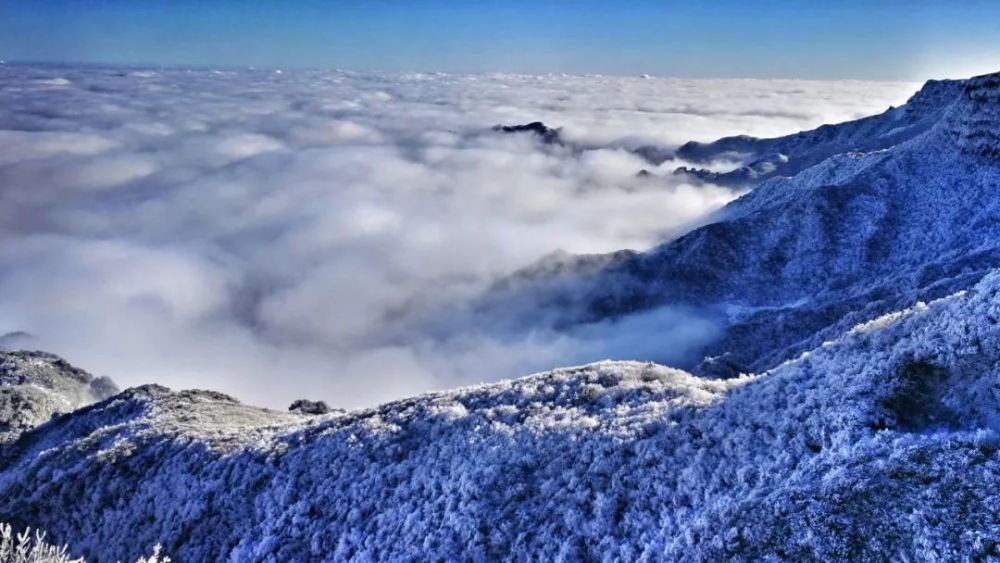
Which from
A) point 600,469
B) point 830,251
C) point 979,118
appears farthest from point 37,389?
point 979,118

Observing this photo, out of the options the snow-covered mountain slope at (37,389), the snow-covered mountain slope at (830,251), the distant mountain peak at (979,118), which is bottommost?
the snow-covered mountain slope at (37,389)

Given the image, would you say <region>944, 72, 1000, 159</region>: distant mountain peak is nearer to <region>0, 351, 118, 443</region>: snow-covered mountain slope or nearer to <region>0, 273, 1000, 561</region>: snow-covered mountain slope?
<region>0, 273, 1000, 561</region>: snow-covered mountain slope

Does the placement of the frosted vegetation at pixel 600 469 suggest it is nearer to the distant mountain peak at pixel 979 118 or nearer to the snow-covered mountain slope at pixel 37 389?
the snow-covered mountain slope at pixel 37 389

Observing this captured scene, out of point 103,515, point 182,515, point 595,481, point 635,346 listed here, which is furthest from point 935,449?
point 635,346

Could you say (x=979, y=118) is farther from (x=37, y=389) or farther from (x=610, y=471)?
(x=37, y=389)

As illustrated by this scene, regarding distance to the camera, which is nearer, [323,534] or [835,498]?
[835,498]

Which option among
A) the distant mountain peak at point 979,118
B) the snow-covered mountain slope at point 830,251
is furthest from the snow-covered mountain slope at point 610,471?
the distant mountain peak at point 979,118

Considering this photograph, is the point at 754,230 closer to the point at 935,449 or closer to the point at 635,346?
the point at 635,346

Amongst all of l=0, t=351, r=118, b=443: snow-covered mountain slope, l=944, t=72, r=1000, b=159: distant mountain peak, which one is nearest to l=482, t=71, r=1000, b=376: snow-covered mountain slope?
l=944, t=72, r=1000, b=159: distant mountain peak
